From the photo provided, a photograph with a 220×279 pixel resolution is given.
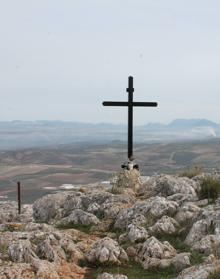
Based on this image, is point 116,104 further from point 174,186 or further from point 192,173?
point 174,186

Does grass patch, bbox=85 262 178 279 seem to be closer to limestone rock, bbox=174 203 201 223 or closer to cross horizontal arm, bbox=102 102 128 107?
limestone rock, bbox=174 203 201 223

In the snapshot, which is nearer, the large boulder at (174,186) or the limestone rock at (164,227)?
the limestone rock at (164,227)

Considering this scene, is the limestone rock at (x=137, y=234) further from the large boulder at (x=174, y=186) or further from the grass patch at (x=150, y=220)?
the large boulder at (x=174, y=186)

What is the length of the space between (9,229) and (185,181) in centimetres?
897

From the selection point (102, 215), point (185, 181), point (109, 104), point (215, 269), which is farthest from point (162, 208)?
point (109, 104)

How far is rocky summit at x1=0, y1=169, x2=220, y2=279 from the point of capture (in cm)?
1492

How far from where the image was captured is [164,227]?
18.7 m

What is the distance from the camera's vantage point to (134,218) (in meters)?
20.0

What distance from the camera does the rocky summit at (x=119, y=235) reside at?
1492 cm

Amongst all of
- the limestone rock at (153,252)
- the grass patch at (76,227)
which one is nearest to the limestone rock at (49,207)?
the grass patch at (76,227)

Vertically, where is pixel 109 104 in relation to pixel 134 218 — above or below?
above

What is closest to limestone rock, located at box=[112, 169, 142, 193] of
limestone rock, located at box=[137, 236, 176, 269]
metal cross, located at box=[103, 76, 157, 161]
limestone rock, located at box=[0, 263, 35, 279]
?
metal cross, located at box=[103, 76, 157, 161]

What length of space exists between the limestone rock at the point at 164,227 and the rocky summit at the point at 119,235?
37mm

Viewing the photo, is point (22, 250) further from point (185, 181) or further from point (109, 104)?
point (109, 104)
